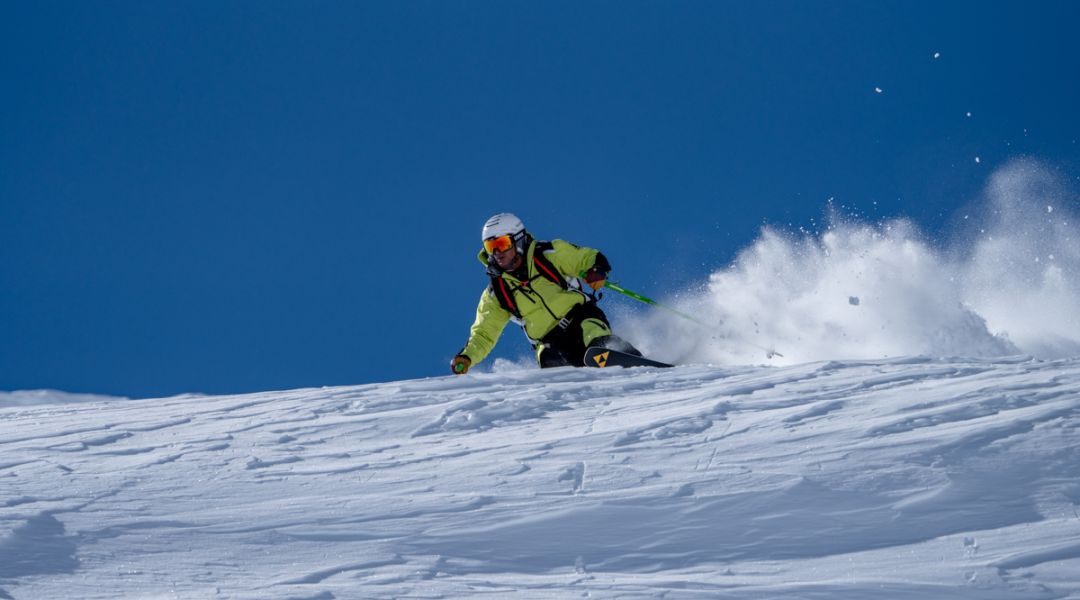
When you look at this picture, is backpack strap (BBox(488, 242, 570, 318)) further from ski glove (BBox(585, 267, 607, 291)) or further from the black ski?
the black ski

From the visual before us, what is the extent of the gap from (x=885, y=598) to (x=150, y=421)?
16.4 feet

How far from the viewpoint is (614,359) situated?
864 cm

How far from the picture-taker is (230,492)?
4.46 meters

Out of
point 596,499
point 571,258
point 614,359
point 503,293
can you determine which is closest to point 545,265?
point 571,258

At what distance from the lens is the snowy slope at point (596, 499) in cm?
333

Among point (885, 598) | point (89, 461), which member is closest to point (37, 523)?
point (89, 461)

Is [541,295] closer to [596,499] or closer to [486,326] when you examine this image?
[486,326]

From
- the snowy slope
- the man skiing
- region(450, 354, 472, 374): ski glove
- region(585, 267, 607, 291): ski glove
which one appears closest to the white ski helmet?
the man skiing

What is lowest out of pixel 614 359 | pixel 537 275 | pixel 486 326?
pixel 614 359

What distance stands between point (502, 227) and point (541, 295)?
75cm

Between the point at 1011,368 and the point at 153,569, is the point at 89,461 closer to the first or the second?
the point at 153,569

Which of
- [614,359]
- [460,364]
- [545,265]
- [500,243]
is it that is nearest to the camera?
[614,359]

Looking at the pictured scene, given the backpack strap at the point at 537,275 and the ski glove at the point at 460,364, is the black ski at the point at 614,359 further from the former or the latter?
the ski glove at the point at 460,364

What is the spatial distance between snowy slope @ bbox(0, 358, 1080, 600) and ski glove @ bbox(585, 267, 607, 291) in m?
3.24
